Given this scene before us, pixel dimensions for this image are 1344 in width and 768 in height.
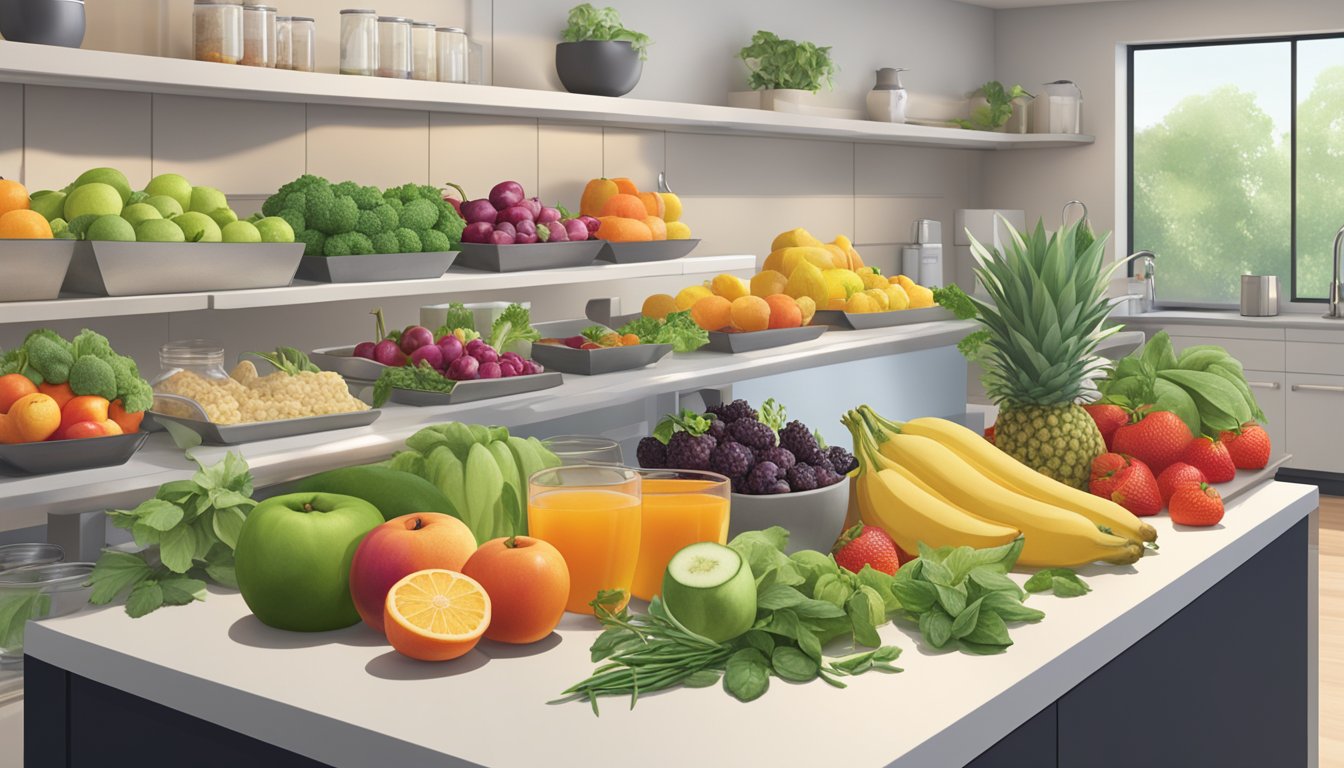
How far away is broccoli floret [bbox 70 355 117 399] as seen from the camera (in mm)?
1905

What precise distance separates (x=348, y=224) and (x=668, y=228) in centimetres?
113

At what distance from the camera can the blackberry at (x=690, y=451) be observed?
1.42 m

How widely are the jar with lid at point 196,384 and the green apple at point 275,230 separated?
249mm

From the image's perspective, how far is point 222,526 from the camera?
1308mm

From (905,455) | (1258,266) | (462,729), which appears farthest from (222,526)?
(1258,266)

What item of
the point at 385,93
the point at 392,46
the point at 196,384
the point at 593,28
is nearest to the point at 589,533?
the point at 196,384

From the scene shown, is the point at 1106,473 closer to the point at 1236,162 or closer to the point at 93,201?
the point at 93,201

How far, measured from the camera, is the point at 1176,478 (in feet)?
5.63

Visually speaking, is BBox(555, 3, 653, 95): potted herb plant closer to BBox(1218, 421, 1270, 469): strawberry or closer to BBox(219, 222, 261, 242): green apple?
BBox(219, 222, 261, 242): green apple

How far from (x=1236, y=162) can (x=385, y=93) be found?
475 cm

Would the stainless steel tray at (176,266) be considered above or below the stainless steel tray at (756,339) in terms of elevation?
above

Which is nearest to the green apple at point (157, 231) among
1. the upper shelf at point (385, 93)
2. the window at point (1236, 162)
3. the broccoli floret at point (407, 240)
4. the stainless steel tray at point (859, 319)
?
the upper shelf at point (385, 93)

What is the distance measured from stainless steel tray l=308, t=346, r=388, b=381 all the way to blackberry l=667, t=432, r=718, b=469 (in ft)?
4.28

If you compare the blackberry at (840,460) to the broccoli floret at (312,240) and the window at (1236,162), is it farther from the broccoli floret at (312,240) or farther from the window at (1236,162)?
the window at (1236,162)
